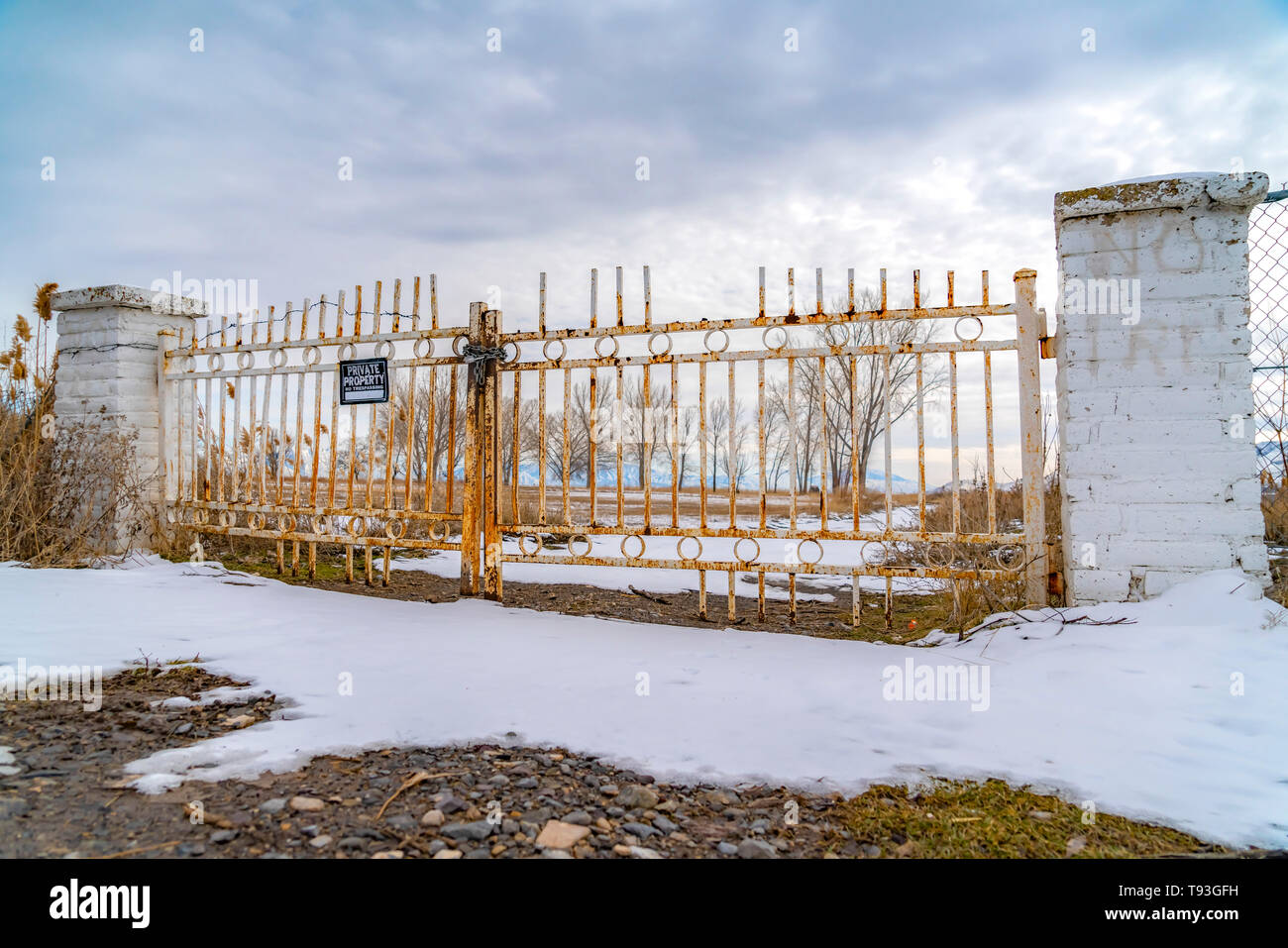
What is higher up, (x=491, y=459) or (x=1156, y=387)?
(x=1156, y=387)

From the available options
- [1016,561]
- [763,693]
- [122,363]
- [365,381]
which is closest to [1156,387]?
[1016,561]

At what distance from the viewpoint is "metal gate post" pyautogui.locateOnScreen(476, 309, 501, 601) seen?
5238mm

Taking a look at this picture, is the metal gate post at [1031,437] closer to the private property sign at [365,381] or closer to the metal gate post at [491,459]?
the metal gate post at [491,459]

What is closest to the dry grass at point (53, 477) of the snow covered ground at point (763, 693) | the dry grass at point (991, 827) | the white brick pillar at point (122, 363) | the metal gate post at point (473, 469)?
the white brick pillar at point (122, 363)

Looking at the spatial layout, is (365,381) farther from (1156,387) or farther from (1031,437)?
(1156,387)

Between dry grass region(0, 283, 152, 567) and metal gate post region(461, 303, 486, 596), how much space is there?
10.9 feet

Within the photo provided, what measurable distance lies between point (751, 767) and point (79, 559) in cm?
602

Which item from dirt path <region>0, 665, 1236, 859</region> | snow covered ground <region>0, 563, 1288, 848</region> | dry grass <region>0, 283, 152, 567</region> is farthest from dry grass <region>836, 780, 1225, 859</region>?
dry grass <region>0, 283, 152, 567</region>

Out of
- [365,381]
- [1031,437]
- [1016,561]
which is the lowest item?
[1016,561]

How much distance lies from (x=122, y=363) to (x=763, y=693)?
6.76 metres

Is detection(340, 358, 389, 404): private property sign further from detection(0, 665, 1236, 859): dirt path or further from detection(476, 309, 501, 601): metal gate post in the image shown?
detection(0, 665, 1236, 859): dirt path

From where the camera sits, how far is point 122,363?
663cm
